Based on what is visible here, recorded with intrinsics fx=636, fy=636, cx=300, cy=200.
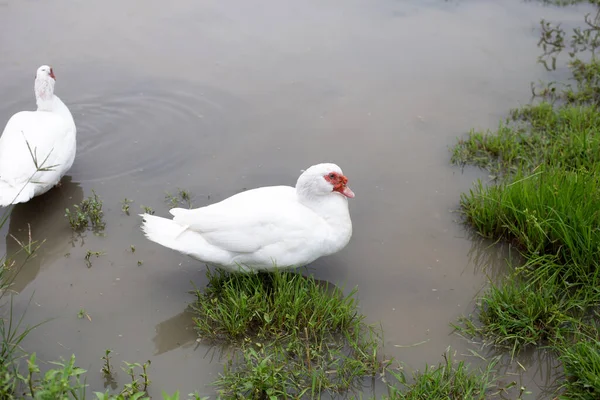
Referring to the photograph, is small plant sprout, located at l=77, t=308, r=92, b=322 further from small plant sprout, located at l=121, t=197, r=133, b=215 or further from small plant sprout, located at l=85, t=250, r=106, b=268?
small plant sprout, located at l=121, t=197, r=133, b=215

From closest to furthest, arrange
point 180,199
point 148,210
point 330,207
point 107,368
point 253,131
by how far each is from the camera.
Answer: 1. point 107,368
2. point 330,207
3. point 148,210
4. point 180,199
5. point 253,131

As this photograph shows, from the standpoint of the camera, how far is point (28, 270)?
4387 millimetres

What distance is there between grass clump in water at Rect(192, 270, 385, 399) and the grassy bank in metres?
0.73

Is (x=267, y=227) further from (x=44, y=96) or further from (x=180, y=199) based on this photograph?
(x=44, y=96)

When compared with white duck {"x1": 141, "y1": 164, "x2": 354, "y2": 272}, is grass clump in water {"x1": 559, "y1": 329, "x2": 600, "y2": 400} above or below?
below

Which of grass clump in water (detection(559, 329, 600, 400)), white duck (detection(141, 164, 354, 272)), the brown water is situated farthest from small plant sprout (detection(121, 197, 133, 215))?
grass clump in water (detection(559, 329, 600, 400))

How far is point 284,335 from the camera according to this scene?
3.88 m

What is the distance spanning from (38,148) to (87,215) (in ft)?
2.02

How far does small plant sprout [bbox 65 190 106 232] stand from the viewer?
472cm

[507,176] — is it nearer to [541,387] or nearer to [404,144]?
[404,144]

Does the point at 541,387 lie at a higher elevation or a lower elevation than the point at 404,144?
lower

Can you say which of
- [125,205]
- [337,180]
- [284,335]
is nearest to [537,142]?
[337,180]

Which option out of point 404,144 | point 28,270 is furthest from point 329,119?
point 28,270

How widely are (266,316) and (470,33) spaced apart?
5.04 m
